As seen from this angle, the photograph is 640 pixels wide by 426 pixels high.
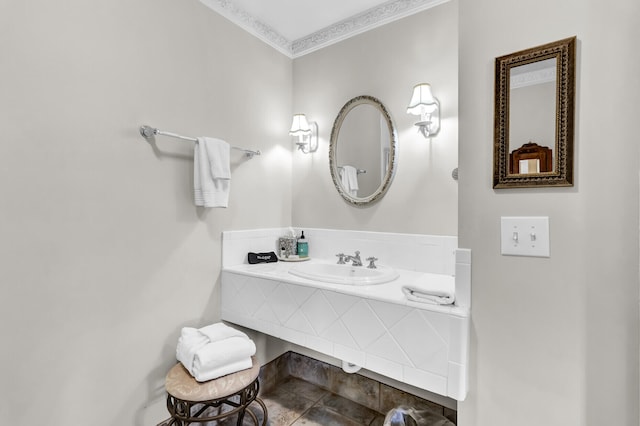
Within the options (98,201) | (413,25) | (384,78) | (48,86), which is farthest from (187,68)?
(413,25)

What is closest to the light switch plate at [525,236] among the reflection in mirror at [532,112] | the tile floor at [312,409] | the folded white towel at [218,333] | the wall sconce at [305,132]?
the reflection in mirror at [532,112]

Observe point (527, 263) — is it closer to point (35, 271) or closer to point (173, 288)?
point (173, 288)

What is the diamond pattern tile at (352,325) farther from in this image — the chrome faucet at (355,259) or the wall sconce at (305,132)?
the wall sconce at (305,132)

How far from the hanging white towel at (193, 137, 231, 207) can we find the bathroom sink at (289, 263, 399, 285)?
61cm

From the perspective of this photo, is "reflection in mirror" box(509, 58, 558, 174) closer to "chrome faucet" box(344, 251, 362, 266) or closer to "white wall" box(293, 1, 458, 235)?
"white wall" box(293, 1, 458, 235)

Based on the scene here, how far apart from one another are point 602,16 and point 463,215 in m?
0.69

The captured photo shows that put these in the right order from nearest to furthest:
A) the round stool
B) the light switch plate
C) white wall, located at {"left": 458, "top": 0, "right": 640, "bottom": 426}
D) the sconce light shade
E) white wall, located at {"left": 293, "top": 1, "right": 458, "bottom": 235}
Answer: white wall, located at {"left": 458, "top": 0, "right": 640, "bottom": 426} → the light switch plate → the round stool → white wall, located at {"left": 293, "top": 1, "right": 458, "bottom": 235} → the sconce light shade

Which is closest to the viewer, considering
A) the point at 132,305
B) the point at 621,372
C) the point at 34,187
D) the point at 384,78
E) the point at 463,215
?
the point at 621,372

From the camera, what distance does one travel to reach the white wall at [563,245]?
0.87 m

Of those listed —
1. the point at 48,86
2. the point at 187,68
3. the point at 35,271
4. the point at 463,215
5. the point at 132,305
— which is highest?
the point at 187,68

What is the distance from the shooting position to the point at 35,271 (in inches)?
48.1

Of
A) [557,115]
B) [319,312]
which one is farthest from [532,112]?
[319,312]

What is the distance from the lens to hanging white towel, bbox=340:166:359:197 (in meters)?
2.12

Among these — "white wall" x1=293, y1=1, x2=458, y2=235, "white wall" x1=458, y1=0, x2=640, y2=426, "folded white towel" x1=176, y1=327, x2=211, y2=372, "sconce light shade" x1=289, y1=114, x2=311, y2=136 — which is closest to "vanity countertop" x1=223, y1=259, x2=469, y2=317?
"white wall" x1=458, y1=0, x2=640, y2=426
